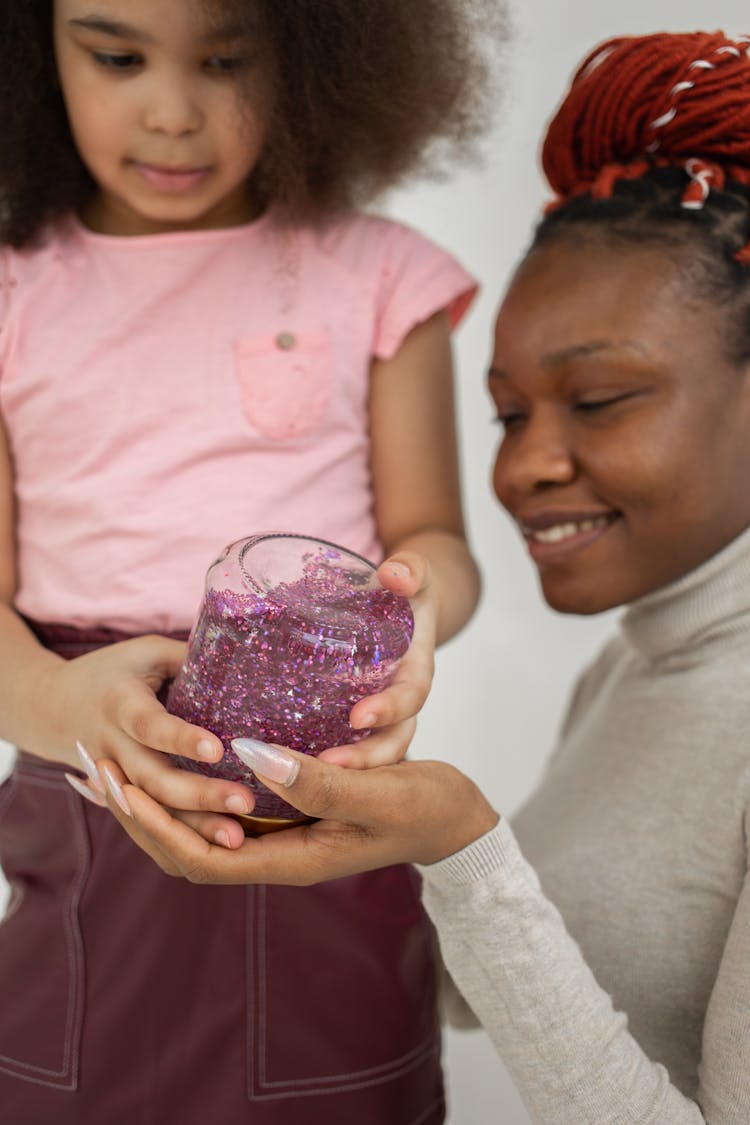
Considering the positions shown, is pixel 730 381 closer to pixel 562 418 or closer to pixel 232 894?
pixel 562 418

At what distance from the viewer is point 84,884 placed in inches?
34.6

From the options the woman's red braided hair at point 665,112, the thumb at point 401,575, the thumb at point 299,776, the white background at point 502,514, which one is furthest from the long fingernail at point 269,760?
the white background at point 502,514

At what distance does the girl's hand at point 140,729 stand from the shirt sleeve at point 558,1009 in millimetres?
194

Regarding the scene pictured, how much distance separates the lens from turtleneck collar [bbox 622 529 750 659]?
1.02 metres

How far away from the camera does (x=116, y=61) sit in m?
0.86

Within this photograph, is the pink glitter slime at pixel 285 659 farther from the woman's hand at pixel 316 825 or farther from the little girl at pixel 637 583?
the little girl at pixel 637 583

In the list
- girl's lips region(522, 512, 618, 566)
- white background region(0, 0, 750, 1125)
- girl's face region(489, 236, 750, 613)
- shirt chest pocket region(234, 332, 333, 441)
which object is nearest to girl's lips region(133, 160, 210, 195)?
shirt chest pocket region(234, 332, 333, 441)

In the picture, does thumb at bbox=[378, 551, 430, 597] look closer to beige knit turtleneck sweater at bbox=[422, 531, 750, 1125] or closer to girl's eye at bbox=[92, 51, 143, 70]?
beige knit turtleneck sweater at bbox=[422, 531, 750, 1125]

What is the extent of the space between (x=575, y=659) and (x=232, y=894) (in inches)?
34.1

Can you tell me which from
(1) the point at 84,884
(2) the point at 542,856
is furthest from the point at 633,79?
(1) the point at 84,884

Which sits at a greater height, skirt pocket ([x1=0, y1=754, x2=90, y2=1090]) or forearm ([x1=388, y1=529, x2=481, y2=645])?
forearm ([x1=388, y1=529, x2=481, y2=645])

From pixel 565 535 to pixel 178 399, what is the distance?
1.07 feet

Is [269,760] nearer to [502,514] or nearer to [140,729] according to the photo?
[140,729]

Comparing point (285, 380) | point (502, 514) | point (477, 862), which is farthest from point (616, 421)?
point (502, 514)
